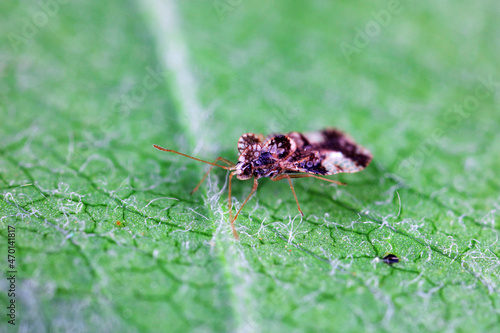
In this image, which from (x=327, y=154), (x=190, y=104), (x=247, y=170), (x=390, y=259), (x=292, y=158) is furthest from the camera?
(x=190, y=104)

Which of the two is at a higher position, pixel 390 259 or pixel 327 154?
pixel 327 154

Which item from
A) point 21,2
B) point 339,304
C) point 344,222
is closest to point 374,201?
point 344,222

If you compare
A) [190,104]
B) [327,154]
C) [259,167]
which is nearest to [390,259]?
[327,154]

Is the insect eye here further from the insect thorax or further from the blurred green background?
the blurred green background

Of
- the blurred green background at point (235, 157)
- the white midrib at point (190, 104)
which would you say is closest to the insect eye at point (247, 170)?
the blurred green background at point (235, 157)

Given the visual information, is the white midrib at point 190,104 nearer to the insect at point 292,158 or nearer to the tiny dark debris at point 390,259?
the insect at point 292,158

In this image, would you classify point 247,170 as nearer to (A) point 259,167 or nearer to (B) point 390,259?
(A) point 259,167
